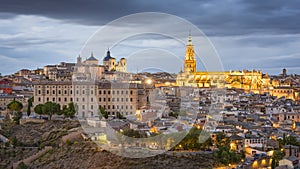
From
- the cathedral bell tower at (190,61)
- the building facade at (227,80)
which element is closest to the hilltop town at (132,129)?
the building facade at (227,80)

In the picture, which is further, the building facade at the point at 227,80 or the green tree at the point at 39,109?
the building facade at the point at 227,80

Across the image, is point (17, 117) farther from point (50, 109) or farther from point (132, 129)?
point (132, 129)

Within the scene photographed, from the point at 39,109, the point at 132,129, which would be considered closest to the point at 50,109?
the point at 39,109

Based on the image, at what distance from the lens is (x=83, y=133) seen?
17062 mm

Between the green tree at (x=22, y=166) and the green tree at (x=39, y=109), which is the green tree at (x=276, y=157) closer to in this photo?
the green tree at (x=22, y=166)

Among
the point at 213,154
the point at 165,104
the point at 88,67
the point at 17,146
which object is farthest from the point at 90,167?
the point at 88,67

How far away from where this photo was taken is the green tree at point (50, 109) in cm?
2033

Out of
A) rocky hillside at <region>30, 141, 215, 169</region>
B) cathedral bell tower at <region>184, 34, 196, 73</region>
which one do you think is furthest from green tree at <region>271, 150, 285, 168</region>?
cathedral bell tower at <region>184, 34, 196, 73</region>

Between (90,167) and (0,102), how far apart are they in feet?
41.0

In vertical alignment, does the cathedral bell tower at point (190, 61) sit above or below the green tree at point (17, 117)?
above

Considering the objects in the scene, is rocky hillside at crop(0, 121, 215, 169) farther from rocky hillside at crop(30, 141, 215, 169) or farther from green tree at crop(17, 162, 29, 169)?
green tree at crop(17, 162, 29, 169)

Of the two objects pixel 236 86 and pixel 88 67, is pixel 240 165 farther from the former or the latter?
pixel 236 86

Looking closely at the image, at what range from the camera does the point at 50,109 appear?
2039cm

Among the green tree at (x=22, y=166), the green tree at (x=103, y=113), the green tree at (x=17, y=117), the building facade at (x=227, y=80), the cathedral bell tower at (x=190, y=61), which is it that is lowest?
the green tree at (x=22, y=166)
